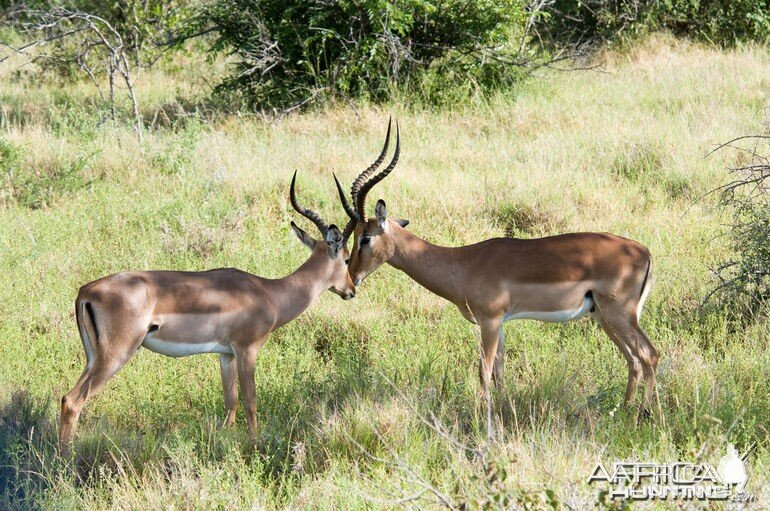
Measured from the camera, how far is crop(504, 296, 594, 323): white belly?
519 centimetres

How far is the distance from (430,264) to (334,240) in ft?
1.84

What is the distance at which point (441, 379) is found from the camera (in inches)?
208

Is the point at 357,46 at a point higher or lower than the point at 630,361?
higher

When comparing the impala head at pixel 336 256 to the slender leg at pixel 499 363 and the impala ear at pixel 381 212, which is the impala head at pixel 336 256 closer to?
the impala ear at pixel 381 212

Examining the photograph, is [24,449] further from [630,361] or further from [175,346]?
[630,361]

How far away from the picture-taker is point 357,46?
1002cm

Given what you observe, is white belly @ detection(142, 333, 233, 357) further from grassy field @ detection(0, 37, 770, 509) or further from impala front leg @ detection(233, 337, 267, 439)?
grassy field @ detection(0, 37, 770, 509)

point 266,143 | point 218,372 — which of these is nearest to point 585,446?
point 218,372

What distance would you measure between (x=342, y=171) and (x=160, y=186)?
1544mm

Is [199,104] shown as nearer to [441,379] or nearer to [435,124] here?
[435,124]

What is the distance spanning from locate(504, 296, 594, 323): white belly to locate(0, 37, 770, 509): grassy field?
0.23 metres

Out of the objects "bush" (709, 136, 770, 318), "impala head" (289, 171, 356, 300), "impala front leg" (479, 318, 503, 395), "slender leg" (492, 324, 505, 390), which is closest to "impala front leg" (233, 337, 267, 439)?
"impala head" (289, 171, 356, 300)

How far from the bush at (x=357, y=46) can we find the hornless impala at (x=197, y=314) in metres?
4.88

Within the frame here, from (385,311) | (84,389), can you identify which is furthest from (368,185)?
(84,389)
